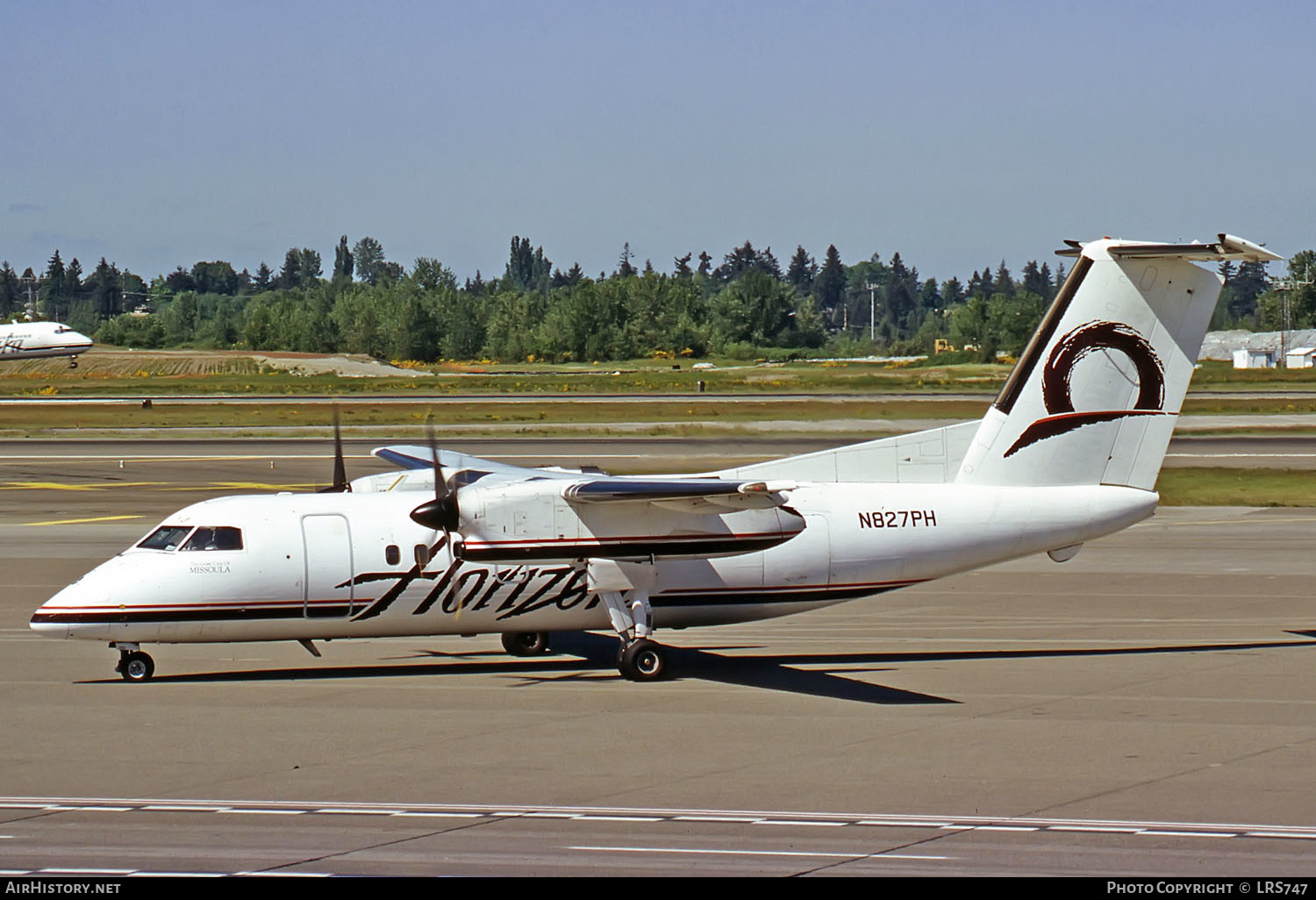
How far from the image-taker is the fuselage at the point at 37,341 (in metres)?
129

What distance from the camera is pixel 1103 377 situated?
72.0ft

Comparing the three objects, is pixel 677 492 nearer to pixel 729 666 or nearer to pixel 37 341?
pixel 729 666

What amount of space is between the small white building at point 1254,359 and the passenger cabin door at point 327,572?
561ft

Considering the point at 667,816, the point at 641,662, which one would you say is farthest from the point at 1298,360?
the point at 667,816

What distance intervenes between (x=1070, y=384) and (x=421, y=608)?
10.3m

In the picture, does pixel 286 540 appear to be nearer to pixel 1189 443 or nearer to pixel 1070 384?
pixel 1070 384

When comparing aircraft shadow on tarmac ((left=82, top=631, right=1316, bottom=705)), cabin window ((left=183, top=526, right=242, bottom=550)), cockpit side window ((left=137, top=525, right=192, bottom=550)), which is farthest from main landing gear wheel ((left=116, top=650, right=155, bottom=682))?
cabin window ((left=183, top=526, right=242, bottom=550))

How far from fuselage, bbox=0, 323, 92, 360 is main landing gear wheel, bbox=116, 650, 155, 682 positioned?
390 ft

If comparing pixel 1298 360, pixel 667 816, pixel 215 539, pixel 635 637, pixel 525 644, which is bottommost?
pixel 525 644

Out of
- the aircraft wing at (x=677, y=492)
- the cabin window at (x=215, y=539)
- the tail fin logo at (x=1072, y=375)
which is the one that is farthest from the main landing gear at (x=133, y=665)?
the tail fin logo at (x=1072, y=375)

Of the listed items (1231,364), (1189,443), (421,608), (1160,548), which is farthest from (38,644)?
(1231,364)

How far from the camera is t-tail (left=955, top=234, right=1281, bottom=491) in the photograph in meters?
21.7

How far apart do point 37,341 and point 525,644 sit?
123 metres

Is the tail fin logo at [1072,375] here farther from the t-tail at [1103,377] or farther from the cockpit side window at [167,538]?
the cockpit side window at [167,538]
